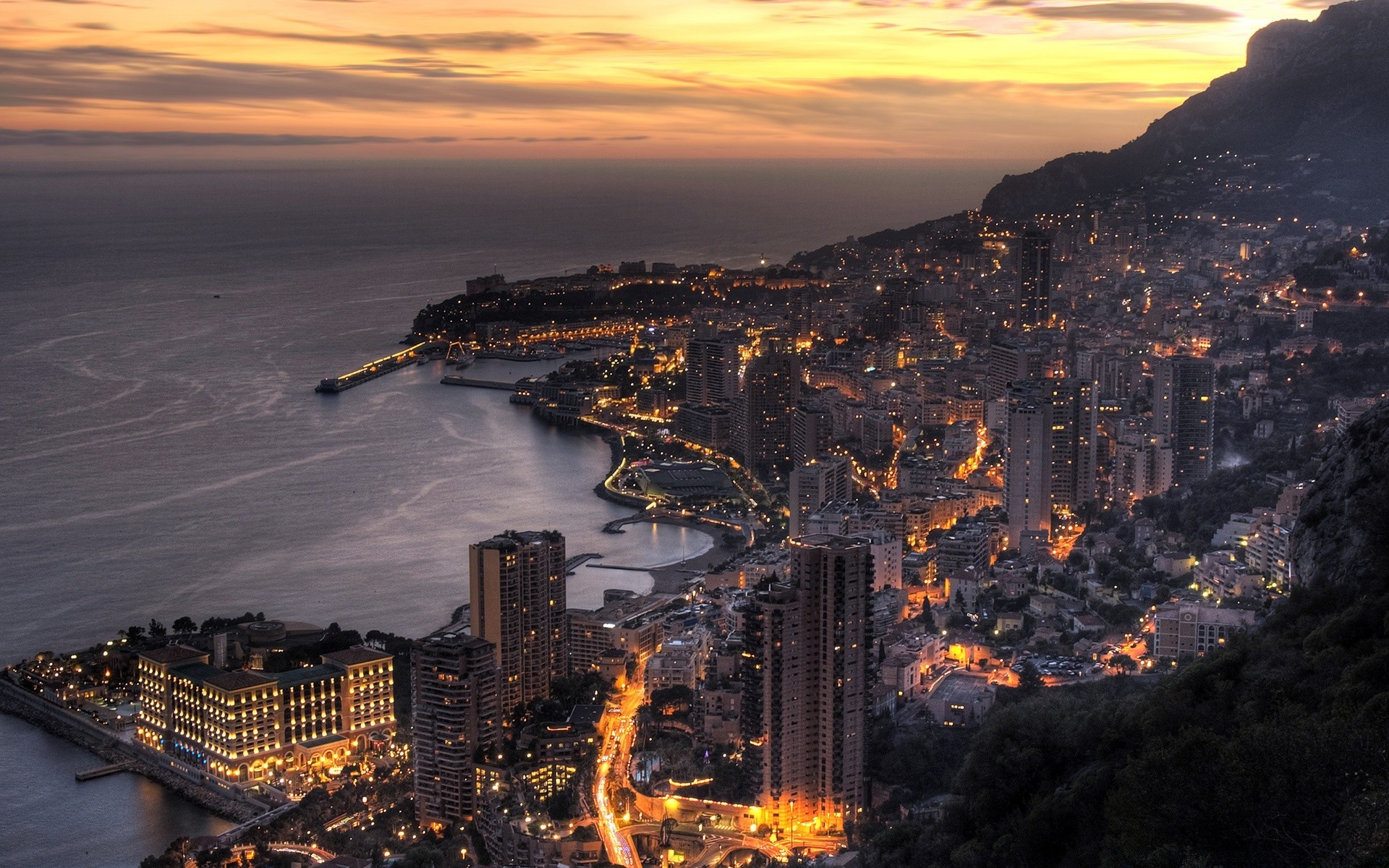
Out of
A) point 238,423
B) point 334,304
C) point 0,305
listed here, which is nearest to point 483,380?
point 238,423

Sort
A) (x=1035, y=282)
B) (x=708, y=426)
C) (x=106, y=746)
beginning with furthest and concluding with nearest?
(x=1035, y=282) → (x=708, y=426) → (x=106, y=746)

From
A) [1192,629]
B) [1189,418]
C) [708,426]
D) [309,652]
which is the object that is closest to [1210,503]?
[1189,418]

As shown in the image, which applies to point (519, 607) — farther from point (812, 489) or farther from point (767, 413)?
point (767, 413)

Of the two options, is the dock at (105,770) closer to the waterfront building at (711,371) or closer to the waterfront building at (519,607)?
the waterfront building at (519,607)

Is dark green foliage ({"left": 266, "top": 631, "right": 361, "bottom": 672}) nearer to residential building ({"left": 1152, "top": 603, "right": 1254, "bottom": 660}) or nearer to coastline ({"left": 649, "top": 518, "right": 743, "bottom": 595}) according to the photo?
coastline ({"left": 649, "top": 518, "right": 743, "bottom": 595})

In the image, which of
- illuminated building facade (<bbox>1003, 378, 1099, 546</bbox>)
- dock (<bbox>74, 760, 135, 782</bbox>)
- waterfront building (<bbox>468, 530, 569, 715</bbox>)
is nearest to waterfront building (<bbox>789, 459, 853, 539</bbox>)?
illuminated building facade (<bbox>1003, 378, 1099, 546</bbox>)

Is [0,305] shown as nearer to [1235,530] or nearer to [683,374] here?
[683,374]
